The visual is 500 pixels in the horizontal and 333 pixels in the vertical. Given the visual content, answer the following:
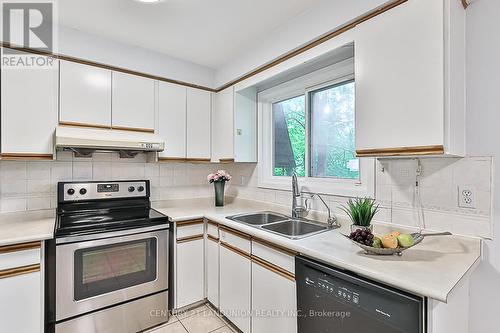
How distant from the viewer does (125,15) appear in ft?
6.20

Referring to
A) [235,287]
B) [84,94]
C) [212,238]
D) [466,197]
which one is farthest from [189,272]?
[466,197]

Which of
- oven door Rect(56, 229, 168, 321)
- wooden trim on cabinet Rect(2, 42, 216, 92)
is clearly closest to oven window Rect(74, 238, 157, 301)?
oven door Rect(56, 229, 168, 321)

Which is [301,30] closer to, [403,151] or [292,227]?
[403,151]

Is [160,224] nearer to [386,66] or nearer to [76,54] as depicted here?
[76,54]

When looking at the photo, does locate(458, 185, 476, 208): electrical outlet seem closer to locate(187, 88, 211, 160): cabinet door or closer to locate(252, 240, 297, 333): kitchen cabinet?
locate(252, 240, 297, 333): kitchen cabinet

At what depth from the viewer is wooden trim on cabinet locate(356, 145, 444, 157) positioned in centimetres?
119

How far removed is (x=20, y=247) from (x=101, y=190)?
81 centimetres

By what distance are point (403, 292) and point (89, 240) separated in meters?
1.91

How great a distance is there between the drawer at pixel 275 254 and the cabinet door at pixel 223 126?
1.14m

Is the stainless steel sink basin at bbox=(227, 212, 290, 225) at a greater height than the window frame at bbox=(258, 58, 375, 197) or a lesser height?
lesser

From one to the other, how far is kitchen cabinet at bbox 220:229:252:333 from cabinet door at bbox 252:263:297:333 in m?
0.08

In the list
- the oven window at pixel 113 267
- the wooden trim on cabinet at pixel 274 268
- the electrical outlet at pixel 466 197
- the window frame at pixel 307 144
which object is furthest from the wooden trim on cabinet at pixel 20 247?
the electrical outlet at pixel 466 197

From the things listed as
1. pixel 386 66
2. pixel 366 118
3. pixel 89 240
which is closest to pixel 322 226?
pixel 366 118

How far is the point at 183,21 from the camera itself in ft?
6.48
